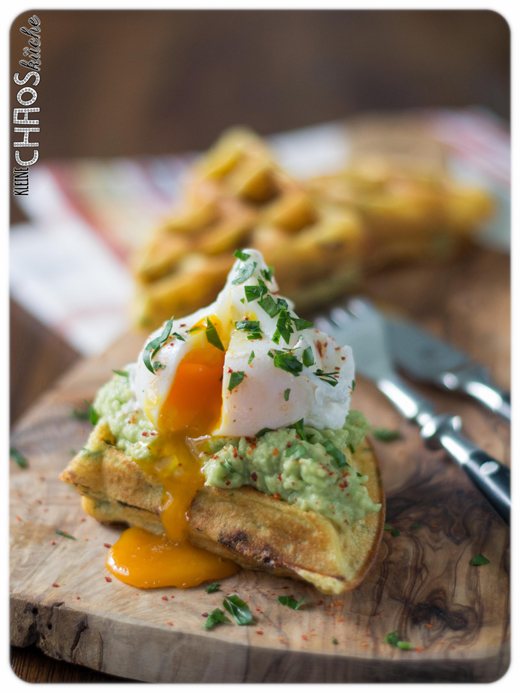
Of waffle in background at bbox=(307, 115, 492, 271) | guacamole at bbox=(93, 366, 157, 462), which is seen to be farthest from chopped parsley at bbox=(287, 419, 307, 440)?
waffle in background at bbox=(307, 115, 492, 271)

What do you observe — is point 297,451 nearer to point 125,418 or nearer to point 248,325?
point 248,325

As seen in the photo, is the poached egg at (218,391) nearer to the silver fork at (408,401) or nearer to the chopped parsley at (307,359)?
the chopped parsley at (307,359)

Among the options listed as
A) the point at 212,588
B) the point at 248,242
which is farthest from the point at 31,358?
the point at 212,588

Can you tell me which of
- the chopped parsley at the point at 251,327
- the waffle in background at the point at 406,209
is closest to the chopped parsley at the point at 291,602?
the chopped parsley at the point at 251,327

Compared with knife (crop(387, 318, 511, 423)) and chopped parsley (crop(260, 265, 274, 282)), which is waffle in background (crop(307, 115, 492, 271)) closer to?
knife (crop(387, 318, 511, 423))

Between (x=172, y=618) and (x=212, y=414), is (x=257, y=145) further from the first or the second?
(x=172, y=618)

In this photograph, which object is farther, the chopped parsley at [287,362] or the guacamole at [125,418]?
the guacamole at [125,418]

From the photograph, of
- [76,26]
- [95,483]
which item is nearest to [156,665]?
[95,483]
